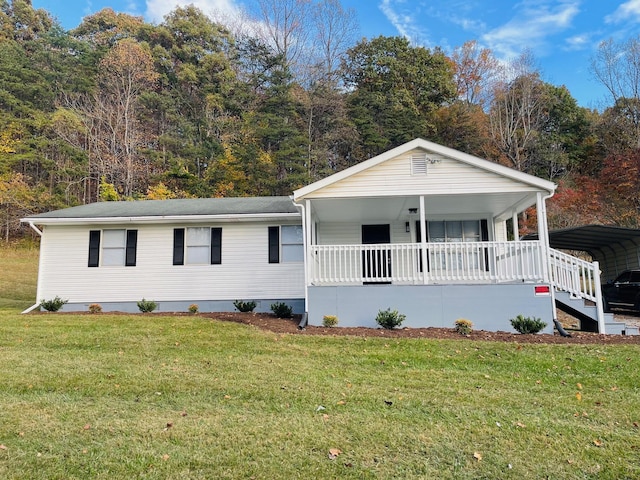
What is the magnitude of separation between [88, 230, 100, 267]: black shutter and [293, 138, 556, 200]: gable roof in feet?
21.7

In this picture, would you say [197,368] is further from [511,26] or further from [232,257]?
[511,26]

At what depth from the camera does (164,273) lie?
12.3 m

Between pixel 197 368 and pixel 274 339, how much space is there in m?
2.11

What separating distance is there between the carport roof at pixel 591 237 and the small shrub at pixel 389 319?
5614 mm

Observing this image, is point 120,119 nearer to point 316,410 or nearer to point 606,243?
point 606,243

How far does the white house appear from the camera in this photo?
9.90 m

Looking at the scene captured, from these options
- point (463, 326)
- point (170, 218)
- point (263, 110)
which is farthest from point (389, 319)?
point (263, 110)

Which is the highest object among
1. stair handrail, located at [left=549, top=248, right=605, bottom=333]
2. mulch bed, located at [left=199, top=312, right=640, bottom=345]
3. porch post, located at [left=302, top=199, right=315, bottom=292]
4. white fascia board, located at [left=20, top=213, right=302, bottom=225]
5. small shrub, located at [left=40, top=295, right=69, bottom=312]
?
white fascia board, located at [left=20, top=213, right=302, bottom=225]

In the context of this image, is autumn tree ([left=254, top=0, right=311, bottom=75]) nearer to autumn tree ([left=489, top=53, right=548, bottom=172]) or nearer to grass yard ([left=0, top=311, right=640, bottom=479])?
autumn tree ([left=489, top=53, right=548, bottom=172])

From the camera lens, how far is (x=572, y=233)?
13.4m

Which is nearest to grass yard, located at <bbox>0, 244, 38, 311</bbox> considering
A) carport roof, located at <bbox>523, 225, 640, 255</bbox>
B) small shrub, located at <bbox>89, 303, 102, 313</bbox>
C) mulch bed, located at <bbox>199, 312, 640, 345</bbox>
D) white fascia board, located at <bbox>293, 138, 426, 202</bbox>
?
small shrub, located at <bbox>89, 303, 102, 313</bbox>

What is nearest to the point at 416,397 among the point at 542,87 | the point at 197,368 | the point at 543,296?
the point at 197,368

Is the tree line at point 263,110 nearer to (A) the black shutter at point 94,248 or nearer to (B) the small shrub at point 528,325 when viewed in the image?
(A) the black shutter at point 94,248

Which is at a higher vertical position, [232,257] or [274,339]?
[232,257]
